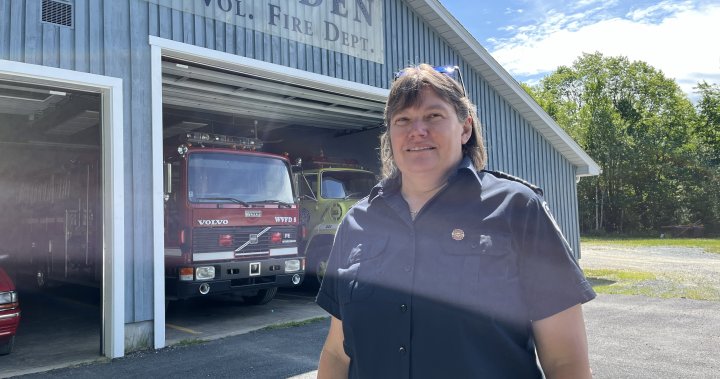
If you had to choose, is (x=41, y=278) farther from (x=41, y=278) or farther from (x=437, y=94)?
(x=437, y=94)

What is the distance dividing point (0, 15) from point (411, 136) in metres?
5.60

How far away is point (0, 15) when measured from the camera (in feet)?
18.5

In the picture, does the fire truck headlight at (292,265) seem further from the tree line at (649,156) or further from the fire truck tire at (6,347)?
the tree line at (649,156)

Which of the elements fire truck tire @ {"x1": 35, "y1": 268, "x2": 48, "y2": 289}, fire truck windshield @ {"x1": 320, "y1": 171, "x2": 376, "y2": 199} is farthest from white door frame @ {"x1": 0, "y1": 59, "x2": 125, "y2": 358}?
fire truck tire @ {"x1": 35, "y1": 268, "x2": 48, "y2": 289}

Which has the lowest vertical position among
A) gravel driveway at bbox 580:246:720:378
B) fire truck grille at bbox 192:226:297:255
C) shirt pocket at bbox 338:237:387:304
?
gravel driveway at bbox 580:246:720:378

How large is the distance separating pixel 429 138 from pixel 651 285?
444 inches

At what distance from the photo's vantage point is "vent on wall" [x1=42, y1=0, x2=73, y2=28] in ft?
19.5

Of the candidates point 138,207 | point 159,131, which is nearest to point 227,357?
point 138,207

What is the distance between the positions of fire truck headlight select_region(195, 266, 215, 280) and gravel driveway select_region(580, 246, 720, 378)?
493cm

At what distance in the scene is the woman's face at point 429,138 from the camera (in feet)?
6.16

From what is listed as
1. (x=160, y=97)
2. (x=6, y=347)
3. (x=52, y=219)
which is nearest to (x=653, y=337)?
(x=160, y=97)

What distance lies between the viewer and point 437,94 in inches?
74.8

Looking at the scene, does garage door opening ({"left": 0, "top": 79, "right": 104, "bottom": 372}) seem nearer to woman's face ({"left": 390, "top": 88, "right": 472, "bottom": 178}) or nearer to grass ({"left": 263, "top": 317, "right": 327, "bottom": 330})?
grass ({"left": 263, "top": 317, "right": 327, "bottom": 330})

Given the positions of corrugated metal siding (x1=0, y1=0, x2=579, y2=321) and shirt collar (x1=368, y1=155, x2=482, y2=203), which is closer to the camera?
shirt collar (x1=368, y1=155, x2=482, y2=203)
